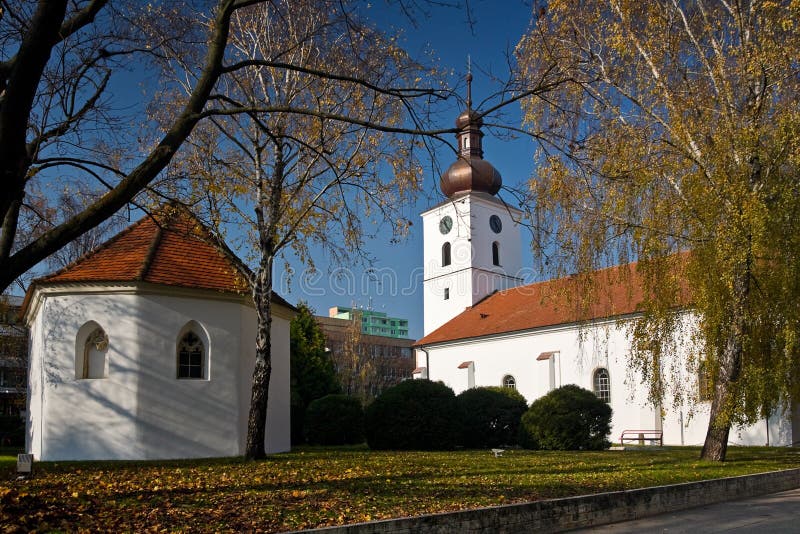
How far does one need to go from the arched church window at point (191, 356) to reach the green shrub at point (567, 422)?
426 inches

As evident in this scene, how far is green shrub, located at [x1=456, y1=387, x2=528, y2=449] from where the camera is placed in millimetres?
23484

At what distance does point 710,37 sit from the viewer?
641 inches

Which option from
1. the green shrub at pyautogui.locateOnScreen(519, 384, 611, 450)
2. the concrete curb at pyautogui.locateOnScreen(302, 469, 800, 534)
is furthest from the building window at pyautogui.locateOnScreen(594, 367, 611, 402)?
the concrete curb at pyautogui.locateOnScreen(302, 469, 800, 534)

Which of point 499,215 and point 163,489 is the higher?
point 499,215

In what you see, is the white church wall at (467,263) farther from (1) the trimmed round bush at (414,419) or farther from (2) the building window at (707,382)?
(2) the building window at (707,382)

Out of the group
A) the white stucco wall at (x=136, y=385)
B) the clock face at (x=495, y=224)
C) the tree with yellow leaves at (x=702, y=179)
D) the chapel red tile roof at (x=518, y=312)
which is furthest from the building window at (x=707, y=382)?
the clock face at (x=495, y=224)

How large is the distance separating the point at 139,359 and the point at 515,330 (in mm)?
23480

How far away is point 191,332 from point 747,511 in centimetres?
1404

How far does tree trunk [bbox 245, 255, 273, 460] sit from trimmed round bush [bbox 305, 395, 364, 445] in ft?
27.1

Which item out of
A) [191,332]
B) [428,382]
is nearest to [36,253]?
[191,332]

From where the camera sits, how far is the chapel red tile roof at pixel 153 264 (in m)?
18.2

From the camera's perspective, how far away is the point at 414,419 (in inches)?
833

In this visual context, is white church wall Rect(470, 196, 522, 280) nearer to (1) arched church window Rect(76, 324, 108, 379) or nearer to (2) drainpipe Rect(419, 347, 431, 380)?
(2) drainpipe Rect(419, 347, 431, 380)

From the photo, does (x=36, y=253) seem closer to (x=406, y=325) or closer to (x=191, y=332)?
(x=191, y=332)
